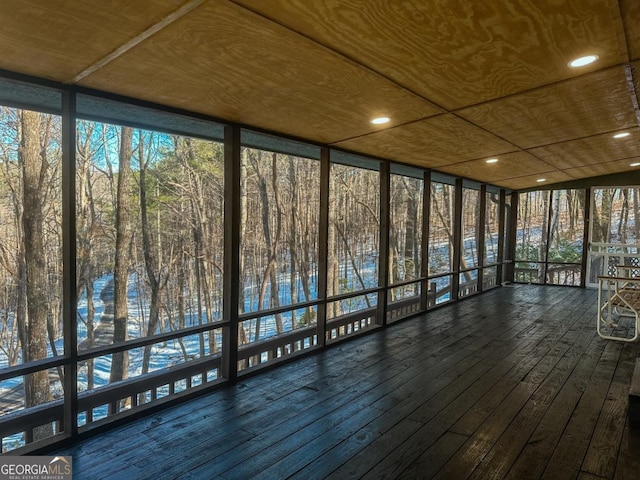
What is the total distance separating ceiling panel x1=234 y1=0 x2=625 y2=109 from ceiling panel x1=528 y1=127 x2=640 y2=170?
2717mm

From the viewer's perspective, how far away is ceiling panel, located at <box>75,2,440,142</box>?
1.80 metres

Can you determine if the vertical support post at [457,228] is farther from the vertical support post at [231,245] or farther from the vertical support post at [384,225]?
the vertical support post at [231,245]

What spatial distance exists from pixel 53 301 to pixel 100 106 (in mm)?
4896

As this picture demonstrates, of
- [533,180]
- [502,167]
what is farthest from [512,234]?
[502,167]

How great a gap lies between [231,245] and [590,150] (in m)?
5.22

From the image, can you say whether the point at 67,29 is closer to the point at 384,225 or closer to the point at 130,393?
the point at 130,393

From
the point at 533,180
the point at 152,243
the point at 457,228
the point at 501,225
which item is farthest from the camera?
the point at 501,225

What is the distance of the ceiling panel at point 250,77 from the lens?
5.89ft

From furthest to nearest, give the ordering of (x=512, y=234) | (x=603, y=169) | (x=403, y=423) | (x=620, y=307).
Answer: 1. (x=512, y=234)
2. (x=603, y=169)
3. (x=620, y=307)
4. (x=403, y=423)

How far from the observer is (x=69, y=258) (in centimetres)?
245

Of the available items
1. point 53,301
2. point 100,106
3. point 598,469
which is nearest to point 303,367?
point 598,469

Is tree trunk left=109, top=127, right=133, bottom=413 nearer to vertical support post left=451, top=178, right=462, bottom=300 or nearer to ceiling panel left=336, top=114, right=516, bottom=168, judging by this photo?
ceiling panel left=336, top=114, right=516, bottom=168

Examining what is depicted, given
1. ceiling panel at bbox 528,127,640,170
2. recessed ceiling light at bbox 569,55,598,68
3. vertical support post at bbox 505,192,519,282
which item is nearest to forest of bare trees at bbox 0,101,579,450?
vertical support post at bbox 505,192,519,282

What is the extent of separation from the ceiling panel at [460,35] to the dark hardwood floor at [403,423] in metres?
2.35
